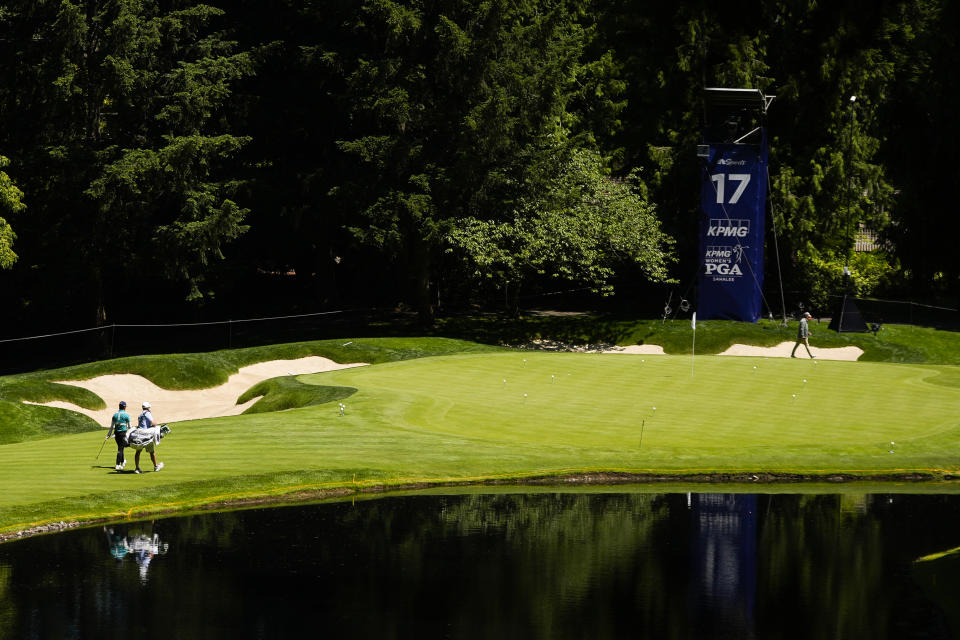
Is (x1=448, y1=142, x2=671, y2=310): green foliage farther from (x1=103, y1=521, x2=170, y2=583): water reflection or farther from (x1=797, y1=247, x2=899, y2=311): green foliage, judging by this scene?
(x1=103, y1=521, x2=170, y2=583): water reflection

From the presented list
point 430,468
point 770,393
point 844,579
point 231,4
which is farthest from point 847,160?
point 844,579

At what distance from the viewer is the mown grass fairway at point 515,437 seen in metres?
23.6

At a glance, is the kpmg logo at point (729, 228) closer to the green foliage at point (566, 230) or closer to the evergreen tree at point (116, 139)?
the green foliage at point (566, 230)

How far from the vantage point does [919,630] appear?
15172 mm

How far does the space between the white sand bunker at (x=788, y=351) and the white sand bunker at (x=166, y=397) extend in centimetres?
1887

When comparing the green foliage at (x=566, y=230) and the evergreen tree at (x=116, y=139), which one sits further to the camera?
the green foliage at (x=566, y=230)

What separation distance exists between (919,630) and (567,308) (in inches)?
1870

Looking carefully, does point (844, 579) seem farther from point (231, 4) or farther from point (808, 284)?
point (231, 4)

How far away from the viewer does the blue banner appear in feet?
159

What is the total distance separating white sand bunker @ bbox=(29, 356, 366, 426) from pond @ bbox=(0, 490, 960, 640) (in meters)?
13.6

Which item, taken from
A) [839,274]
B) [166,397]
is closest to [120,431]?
[166,397]

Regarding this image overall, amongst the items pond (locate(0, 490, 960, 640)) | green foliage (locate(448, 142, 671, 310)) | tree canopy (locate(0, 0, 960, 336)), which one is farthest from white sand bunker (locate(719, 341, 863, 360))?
pond (locate(0, 490, 960, 640))

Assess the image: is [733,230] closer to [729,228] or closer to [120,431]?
[729,228]

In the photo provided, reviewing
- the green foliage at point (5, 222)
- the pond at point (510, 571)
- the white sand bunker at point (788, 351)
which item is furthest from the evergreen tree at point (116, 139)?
the pond at point (510, 571)
